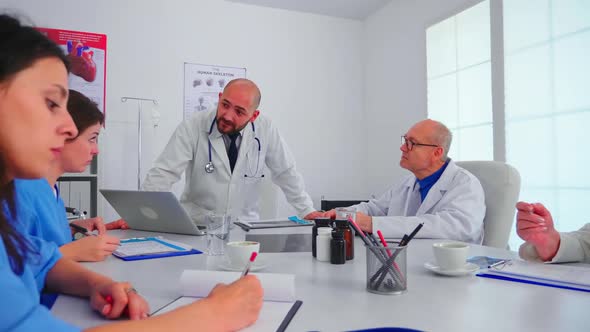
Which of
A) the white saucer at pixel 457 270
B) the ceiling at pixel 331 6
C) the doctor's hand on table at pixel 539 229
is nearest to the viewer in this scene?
the white saucer at pixel 457 270

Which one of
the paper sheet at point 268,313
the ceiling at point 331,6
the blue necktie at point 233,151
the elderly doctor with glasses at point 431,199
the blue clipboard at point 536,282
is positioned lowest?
the paper sheet at point 268,313

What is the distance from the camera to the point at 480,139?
2984mm

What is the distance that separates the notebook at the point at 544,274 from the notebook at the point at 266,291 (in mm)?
468

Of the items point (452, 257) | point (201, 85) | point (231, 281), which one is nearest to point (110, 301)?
point (231, 281)

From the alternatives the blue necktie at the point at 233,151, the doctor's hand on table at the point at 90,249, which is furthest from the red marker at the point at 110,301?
the blue necktie at the point at 233,151

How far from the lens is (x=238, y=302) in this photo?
0.64 m

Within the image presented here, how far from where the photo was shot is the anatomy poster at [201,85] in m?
3.63

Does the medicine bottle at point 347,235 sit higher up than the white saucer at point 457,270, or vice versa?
the medicine bottle at point 347,235

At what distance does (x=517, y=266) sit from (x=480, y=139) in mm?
2190

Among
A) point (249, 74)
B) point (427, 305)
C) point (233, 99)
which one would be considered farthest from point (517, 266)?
point (249, 74)

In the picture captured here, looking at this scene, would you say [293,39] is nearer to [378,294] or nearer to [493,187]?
[493,187]

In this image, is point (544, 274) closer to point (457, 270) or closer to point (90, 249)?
point (457, 270)

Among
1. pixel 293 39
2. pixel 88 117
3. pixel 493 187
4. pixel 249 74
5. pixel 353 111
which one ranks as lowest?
pixel 493 187

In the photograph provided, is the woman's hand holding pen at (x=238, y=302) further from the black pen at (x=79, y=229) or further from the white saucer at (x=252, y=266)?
the black pen at (x=79, y=229)
